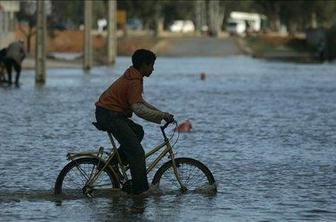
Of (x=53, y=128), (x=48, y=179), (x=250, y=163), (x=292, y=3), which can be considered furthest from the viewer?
(x=292, y=3)

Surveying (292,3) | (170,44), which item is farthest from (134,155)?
(292,3)

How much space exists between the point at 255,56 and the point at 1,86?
4960 centimetres

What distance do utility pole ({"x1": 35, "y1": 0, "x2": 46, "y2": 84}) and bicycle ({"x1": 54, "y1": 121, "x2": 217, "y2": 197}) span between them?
1084 inches

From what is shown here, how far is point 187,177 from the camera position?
12.9 m

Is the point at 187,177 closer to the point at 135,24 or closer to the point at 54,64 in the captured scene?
the point at 54,64

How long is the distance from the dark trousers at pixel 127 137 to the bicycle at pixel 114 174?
95 mm

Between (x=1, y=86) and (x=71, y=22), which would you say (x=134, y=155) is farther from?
(x=71, y=22)

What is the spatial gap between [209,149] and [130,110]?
21.0 feet

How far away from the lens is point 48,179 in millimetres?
14422

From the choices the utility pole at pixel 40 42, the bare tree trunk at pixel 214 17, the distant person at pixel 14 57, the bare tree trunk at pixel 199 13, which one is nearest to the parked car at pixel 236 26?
the bare tree trunk at pixel 214 17

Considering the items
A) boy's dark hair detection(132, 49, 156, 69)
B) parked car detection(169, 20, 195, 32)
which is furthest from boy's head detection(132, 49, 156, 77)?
parked car detection(169, 20, 195, 32)

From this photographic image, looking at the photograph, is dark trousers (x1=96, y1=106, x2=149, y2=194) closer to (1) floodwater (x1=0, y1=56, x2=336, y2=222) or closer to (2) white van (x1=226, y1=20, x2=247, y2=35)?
(1) floodwater (x1=0, y1=56, x2=336, y2=222)

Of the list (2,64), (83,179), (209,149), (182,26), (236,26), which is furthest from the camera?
(182,26)

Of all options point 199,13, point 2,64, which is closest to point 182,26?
point 199,13
